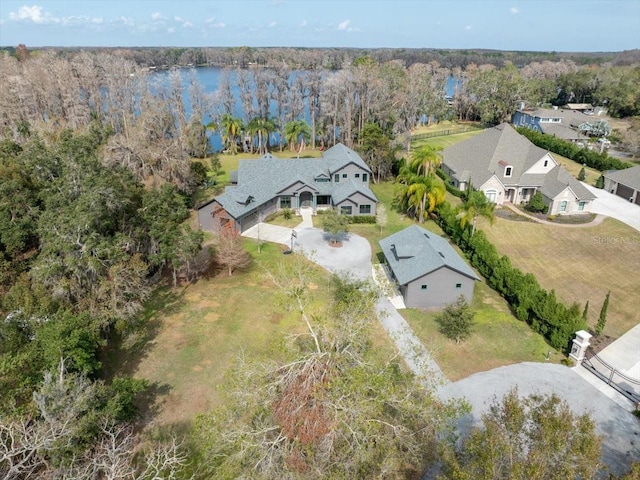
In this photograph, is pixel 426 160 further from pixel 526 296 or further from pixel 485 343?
pixel 485 343

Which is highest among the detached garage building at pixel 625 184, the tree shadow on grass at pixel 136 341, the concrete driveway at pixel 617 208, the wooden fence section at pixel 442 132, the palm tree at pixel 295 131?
the palm tree at pixel 295 131

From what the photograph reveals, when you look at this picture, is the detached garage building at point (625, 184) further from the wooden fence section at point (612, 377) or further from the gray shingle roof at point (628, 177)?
the wooden fence section at point (612, 377)

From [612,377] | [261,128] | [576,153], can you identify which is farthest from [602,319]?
[261,128]

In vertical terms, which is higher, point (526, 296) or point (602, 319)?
point (526, 296)

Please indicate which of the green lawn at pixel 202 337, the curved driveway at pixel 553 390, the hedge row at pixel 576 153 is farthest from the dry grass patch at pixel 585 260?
the hedge row at pixel 576 153

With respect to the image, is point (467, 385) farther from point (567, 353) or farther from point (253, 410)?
point (253, 410)

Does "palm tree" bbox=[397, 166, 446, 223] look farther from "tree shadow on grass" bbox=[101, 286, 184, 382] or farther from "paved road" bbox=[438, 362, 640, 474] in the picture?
"tree shadow on grass" bbox=[101, 286, 184, 382]
